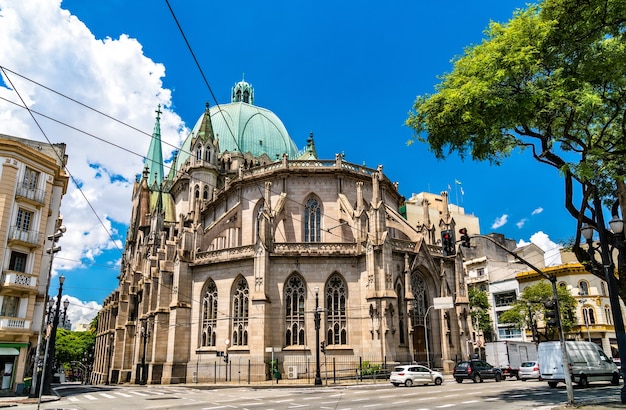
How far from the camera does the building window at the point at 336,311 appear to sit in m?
33.5

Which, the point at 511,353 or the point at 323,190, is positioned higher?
the point at 323,190

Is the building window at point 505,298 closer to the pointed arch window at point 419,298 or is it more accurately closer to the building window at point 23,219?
the pointed arch window at point 419,298

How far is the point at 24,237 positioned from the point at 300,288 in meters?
18.7

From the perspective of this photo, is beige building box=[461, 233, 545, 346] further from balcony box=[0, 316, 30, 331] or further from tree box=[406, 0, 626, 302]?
balcony box=[0, 316, 30, 331]

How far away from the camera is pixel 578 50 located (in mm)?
15695

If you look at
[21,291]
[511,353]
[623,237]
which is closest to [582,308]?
[511,353]

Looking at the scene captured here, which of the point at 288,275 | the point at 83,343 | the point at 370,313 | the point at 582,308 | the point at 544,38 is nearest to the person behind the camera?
the point at 544,38

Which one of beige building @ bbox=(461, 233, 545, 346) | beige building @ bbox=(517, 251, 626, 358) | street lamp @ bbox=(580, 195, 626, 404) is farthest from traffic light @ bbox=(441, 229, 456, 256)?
beige building @ bbox=(517, 251, 626, 358)

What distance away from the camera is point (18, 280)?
27.3m

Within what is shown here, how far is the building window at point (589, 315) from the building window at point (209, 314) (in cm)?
4232

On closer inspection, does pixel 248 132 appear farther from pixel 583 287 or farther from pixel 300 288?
pixel 583 287

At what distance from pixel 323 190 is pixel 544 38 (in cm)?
2563

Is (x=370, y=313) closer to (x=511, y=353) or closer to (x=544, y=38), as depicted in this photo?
(x=511, y=353)

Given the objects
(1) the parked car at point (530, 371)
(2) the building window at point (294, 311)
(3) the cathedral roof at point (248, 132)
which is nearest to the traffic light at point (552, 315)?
(1) the parked car at point (530, 371)
